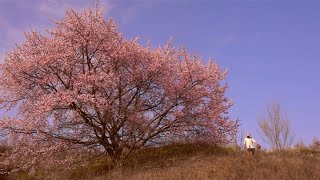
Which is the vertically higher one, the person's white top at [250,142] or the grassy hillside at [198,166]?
the person's white top at [250,142]

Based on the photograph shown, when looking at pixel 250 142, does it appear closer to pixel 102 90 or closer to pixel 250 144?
pixel 250 144

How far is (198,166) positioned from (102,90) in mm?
6018

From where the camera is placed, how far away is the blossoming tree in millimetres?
21109

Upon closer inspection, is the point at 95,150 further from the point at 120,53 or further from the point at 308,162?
the point at 308,162

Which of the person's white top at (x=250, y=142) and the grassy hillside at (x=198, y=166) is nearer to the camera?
the grassy hillside at (x=198, y=166)

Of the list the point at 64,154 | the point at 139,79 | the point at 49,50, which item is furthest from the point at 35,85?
the point at 139,79

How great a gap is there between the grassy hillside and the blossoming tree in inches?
39.3

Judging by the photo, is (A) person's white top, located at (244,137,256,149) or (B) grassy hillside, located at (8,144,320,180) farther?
(A) person's white top, located at (244,137,256,149)

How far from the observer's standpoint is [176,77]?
76.1 ft

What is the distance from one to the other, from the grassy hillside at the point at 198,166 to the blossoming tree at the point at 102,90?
998 millimetres

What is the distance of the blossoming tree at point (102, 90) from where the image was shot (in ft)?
69.3

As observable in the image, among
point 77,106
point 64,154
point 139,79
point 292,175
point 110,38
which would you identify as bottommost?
point 292,175

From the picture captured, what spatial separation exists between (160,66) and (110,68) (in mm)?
2604

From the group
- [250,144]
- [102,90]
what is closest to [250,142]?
[250,144]
